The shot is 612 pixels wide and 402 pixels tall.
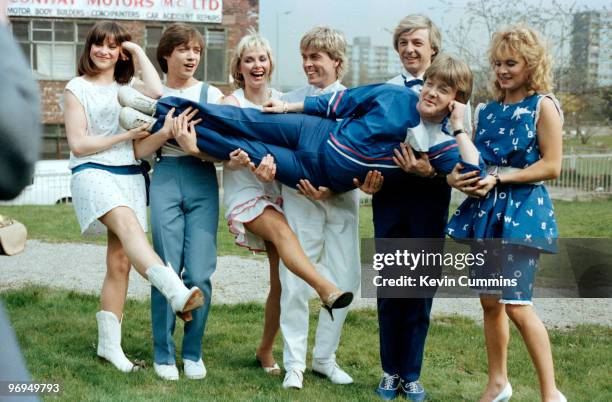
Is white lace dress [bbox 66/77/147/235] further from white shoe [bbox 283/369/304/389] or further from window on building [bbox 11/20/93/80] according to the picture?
window on building [bbox 11/20/93/80]

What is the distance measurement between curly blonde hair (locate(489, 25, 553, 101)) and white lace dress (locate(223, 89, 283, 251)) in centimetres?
140

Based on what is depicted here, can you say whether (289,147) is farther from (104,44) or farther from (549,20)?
(549,20)

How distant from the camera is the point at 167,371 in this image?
5008mm

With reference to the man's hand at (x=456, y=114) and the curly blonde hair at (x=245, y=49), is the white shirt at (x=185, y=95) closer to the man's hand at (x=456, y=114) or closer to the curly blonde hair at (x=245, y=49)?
the curly blonde hair at (x=245, y=49)

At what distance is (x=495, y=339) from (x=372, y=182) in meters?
1.03

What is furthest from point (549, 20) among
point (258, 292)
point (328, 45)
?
point (328, 45)

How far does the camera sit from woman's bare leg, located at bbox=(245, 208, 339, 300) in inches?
176

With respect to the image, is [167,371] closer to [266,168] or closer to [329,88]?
[266,168]

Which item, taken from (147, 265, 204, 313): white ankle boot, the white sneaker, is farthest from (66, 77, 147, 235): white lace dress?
the white sneaker

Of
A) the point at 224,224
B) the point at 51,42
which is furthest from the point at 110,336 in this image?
the point at 51,42

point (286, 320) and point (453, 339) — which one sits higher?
point (286, 320)

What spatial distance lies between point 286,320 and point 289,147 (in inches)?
39.1

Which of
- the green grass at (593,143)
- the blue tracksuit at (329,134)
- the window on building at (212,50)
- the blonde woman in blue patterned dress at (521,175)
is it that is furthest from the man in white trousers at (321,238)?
the window on building at (212,50)

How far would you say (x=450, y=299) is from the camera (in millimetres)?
7797
